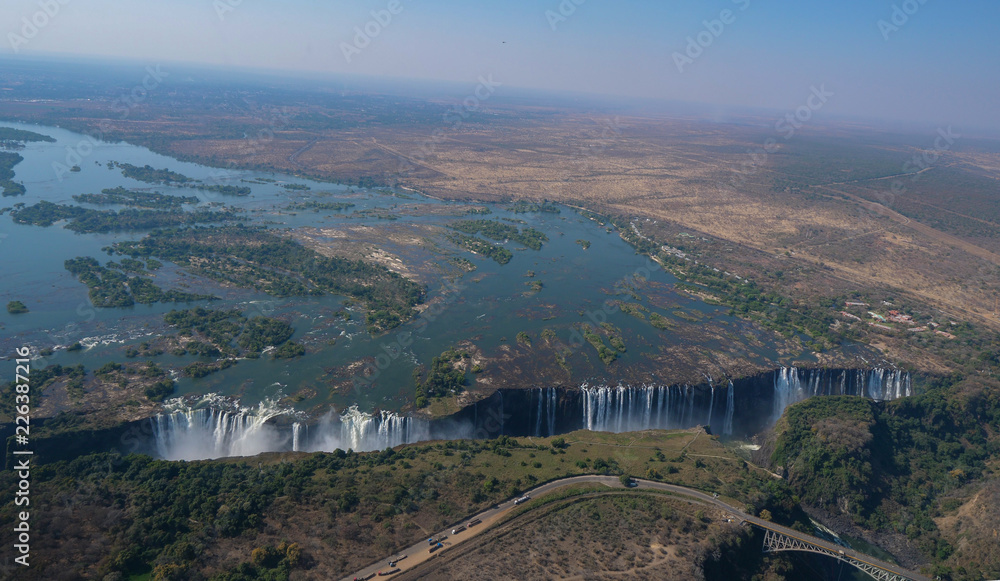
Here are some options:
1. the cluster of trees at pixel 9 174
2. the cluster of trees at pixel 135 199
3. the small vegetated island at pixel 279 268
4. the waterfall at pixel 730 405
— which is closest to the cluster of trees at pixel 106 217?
the cluster of trees at pixel 135 199

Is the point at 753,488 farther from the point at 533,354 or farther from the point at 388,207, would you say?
the point at 388,207

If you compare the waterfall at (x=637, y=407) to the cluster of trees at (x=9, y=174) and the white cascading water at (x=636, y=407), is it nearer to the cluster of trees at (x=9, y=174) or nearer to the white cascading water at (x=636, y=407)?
the white cascading water at (x=636, y=407)

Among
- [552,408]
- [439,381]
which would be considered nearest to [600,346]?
[552,408]

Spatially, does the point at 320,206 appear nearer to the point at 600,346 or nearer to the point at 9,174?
the point at 9,174

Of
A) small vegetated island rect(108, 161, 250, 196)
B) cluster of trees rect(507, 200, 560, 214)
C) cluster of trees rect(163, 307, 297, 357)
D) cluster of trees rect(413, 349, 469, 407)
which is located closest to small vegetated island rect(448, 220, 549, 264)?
cluster of trees rect(507, 200, 560, 214)

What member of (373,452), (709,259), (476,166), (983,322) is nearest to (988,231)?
(983,322)

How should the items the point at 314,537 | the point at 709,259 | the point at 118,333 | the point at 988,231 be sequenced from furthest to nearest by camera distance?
the point at 988,231 < the point at 709,259 < the point at 118,333 < the point at 314,537

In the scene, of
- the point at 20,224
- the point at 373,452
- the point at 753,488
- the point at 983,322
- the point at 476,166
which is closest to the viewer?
the point at 753,488

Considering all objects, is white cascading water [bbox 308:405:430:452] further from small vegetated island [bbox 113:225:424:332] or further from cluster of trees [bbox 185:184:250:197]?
cluster of trees [bbox 185:184:250:197]
